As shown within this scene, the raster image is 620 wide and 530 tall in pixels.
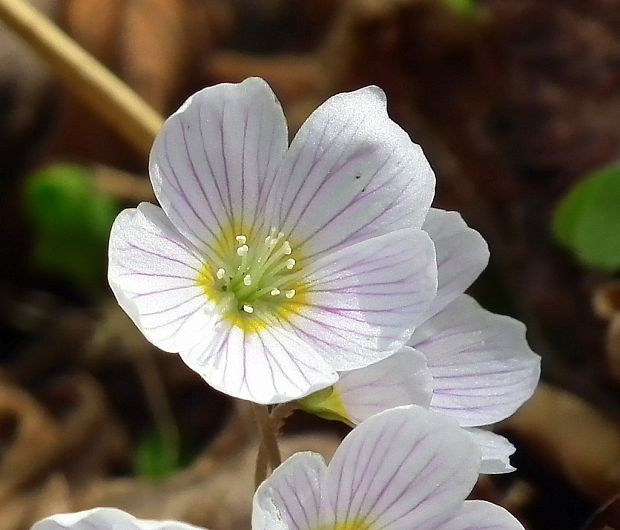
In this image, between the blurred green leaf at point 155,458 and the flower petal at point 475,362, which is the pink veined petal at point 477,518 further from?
the blurred green leaf at point 155,458

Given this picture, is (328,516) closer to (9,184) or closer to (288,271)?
(288,271)

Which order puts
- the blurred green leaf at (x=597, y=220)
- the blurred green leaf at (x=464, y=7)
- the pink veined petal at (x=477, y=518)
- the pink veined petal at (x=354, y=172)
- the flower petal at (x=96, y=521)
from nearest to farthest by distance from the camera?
the flower petal at (x=96, y=521)
the pink veined petal at (x=477, y=518)
the pink veined petal at (x=354, y=172)
the blurred green leaf at (x=597, y=220)
the blurred green leaf at (x=464, y=7)

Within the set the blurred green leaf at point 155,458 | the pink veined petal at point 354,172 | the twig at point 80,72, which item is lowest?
the blurred green leaf at point 155,458

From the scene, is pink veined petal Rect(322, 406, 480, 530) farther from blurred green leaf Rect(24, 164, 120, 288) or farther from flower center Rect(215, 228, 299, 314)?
blurred green leaf Rect(24, 164, 120, 288)

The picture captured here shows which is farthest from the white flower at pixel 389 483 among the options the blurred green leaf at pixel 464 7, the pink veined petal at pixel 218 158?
the blurred green leaf at pixel 464 7

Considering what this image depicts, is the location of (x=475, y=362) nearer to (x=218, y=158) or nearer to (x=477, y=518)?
(x=477, y=518)

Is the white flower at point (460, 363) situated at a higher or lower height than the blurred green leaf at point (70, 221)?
higher

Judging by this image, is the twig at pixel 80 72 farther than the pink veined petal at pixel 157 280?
Yes

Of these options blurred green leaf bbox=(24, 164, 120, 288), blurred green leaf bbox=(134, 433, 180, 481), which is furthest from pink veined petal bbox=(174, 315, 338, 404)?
blurred green leaf bbox=(24, 164, 120, 288)
